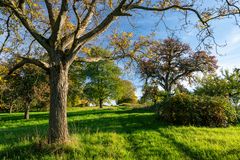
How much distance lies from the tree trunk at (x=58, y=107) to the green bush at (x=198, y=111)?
7010mm

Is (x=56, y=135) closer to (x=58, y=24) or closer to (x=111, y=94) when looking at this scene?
(x=58, y=24)

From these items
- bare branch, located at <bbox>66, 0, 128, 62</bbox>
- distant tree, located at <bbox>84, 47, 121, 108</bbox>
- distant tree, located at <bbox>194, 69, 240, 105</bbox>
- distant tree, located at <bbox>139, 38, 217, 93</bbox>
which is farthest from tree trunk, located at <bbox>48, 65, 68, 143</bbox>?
distant tree, located at <bbox>84, 47, 121, 108</bbox>

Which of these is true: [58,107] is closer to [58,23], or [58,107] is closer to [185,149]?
Answer: [58,23]

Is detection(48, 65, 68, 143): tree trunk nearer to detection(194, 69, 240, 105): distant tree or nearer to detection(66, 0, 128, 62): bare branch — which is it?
detection(66, 0, 128, 62): bare branch

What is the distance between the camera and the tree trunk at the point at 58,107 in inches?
372

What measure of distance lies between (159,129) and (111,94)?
41273mm

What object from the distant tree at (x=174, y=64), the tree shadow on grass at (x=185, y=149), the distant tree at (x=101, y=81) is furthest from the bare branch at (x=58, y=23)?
the distant tree at (x=101, y=81)

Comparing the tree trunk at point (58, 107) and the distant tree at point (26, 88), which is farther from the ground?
the distant tree at point (26, 88)

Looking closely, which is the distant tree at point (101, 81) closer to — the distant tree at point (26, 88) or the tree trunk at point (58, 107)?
the distant tree at point (26, 88)

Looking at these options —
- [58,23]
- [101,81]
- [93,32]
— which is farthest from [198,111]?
[101,81]

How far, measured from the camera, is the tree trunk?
31.0 ft

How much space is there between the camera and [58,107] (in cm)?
966

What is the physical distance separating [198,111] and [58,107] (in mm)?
8140

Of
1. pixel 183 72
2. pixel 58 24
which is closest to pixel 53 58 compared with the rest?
pixel 58 24
